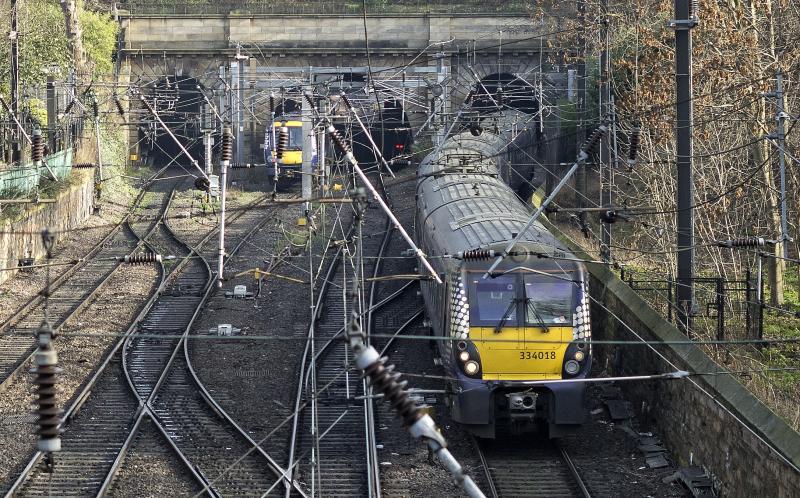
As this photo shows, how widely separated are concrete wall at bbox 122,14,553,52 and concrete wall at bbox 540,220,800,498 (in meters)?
32.6

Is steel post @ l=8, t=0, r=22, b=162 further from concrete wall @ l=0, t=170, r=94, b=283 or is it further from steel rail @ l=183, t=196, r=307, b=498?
steel rail @ l=183, t=196, r=307, b=498

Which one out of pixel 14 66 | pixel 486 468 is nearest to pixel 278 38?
pixel 14 66

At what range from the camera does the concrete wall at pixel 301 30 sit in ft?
165

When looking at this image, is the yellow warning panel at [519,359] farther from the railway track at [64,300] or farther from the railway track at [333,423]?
the railway track at [64,300]

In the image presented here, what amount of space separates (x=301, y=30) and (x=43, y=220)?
22503mm

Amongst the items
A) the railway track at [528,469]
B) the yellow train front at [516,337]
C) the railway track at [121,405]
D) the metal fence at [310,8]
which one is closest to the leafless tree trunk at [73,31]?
the metal fence at [310,8]

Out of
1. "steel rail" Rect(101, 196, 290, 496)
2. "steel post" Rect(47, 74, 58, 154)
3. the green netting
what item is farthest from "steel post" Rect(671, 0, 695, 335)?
"steel post" Rect(47, 74, 58, 154)

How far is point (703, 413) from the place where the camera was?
13812mm

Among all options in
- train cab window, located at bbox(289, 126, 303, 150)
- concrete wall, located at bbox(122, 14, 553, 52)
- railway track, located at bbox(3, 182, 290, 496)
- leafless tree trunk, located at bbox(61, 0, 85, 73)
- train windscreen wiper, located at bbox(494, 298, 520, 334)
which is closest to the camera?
railway track, located at bbox(3, 182, 290, 496)

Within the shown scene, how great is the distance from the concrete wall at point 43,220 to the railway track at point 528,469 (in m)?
11.8

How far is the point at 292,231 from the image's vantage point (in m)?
31.5

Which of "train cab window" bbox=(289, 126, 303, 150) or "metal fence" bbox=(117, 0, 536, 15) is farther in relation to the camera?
"metal fence" bbox=(117, 0, 536, 15)

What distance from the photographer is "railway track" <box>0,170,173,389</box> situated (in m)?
Result: 19.7

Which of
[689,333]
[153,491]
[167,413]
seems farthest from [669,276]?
[153,491]
